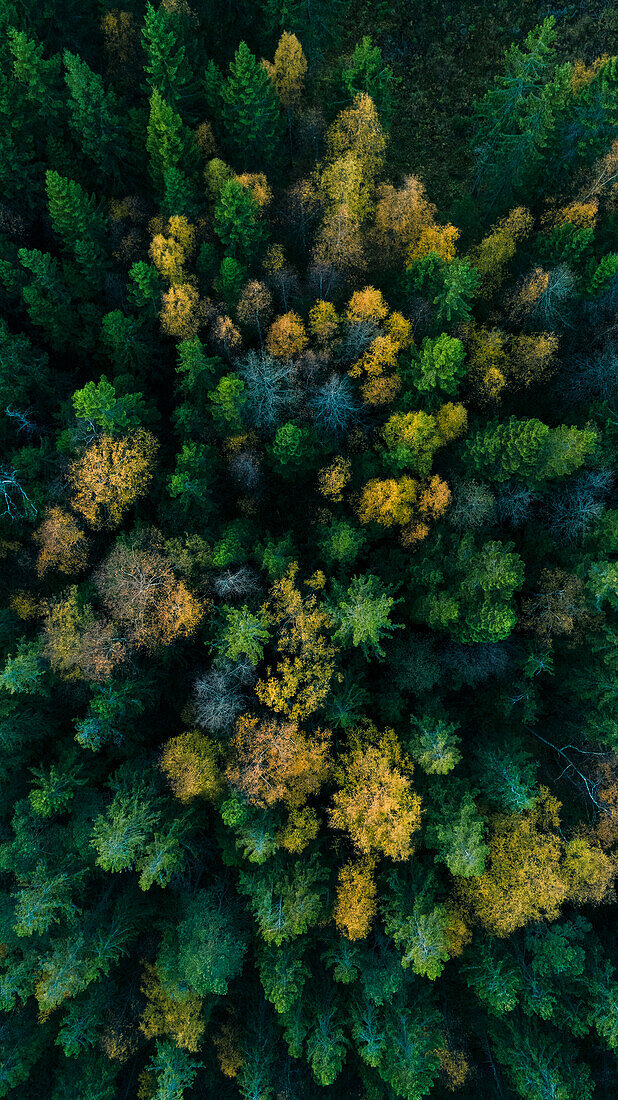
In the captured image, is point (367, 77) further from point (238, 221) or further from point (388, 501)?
point (388, 501)

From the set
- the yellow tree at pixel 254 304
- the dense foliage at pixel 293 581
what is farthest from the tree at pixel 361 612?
the yellow tree at pixel 254 304

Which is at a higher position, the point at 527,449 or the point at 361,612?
the point at 527,449

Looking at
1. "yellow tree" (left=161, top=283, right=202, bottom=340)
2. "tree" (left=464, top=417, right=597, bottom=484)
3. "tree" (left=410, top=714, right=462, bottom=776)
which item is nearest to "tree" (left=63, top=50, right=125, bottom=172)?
"yellow tree" (left=161, top=283, right=202, bottom=340)

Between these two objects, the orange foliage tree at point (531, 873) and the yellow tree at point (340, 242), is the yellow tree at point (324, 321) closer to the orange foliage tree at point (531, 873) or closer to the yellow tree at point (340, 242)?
the yellow tree at point (340, 242)

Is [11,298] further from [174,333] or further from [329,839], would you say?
[329,839]

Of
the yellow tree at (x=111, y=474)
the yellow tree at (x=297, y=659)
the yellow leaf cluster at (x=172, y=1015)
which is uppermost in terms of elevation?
the yellow tree at (x=111, y=474)

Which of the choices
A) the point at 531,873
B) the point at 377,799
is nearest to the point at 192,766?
the point at 377,799

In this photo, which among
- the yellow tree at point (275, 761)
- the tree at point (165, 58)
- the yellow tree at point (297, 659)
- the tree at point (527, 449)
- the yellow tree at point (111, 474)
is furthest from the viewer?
the yellow tree at point (111, 474)
